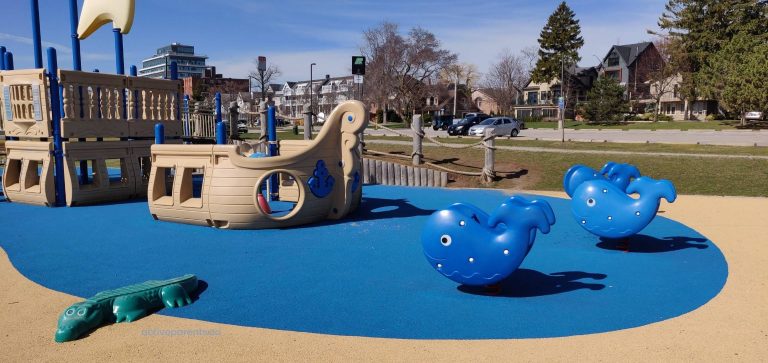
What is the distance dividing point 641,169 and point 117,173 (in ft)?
60.0

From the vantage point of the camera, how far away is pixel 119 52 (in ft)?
46.9

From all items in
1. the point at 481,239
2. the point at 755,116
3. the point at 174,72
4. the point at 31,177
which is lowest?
Answer: the point at 31,177

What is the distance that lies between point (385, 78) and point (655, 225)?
4981 centimetres

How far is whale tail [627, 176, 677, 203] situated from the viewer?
7477mm

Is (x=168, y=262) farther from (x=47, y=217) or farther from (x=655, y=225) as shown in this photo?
(x=655, y=225)

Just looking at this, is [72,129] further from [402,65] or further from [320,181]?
[402,65]

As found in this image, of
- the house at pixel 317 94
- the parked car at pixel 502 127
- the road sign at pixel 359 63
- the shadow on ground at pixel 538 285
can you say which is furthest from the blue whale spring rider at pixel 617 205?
the house at pixel 317 94

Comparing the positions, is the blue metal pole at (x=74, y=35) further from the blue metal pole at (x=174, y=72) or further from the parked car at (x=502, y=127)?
the parked car at (x=502, y=127)

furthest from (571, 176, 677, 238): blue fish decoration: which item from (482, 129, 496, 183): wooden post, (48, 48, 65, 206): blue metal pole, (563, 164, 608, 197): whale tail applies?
(48, 48, 65, 206): blue metal pole

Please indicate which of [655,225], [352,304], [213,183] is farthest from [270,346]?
[655,225]

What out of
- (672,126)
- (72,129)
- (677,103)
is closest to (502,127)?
(672,126)

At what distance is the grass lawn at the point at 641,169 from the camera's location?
14664 mm

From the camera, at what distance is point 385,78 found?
58.3m

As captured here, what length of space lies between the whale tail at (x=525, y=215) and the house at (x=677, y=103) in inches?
2415
